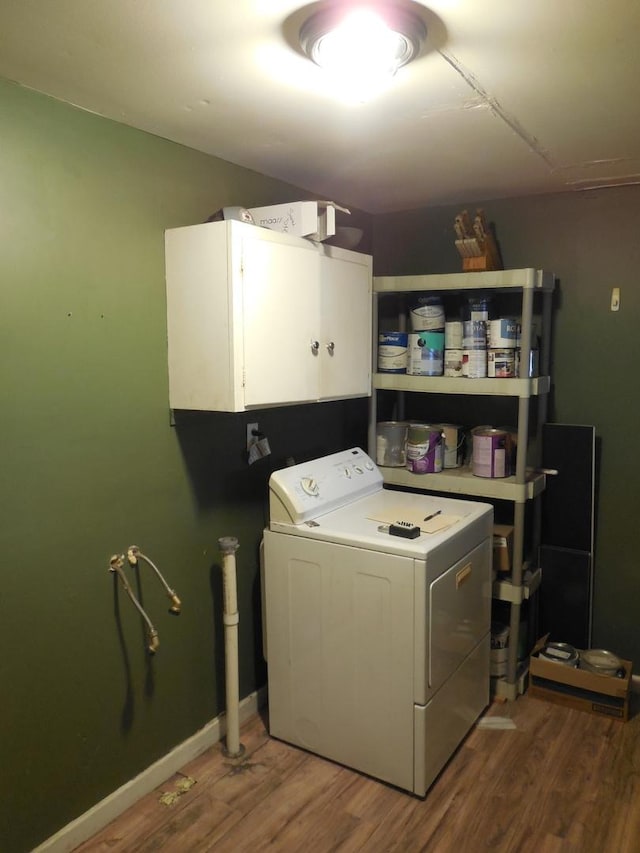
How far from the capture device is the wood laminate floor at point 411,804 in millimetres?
1893

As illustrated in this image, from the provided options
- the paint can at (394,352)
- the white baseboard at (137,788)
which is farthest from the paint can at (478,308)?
the white baseboard at (137,788)

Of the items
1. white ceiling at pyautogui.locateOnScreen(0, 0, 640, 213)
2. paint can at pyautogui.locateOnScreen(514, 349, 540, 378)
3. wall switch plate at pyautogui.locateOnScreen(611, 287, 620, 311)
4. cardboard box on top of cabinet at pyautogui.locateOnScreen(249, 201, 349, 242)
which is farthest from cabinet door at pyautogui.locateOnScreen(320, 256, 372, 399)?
wall switch plate at pyautogui.locateOnScreen(611, 287, 620, 311)

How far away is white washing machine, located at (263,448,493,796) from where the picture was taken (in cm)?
203

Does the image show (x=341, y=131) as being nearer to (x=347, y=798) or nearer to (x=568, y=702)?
(x=347, y=798)

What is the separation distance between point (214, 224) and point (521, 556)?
5.84 ft

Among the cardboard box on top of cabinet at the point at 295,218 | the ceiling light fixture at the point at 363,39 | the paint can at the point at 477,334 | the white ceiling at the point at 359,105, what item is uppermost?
the white ceiling at the point at 359,105

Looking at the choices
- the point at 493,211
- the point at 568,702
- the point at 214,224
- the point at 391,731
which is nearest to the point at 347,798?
the point at 391,731

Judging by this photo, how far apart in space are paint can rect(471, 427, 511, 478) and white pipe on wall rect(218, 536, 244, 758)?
1079 mm

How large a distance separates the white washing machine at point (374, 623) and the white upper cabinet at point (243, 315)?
417mm

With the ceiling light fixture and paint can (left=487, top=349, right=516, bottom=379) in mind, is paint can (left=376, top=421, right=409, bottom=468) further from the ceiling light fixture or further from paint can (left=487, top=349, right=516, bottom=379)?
the ceiling light fixture

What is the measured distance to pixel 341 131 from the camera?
1944 millimetres

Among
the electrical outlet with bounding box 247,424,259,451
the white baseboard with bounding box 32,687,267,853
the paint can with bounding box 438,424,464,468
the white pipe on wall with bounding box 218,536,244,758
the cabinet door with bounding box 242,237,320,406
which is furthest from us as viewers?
the paint can with bounding box 438,424,464,468

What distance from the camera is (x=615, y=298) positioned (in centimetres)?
264

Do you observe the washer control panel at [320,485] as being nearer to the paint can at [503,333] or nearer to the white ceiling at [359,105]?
the paint can at [503,333]
